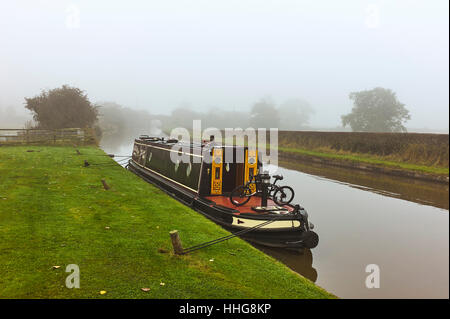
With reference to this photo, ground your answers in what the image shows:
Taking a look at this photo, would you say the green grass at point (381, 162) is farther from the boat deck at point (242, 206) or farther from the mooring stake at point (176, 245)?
the mooring stake at point (176, 245)

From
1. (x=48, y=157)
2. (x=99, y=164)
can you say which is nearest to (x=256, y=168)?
(x=99, y=164)

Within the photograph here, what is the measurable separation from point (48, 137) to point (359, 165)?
82.8 feet

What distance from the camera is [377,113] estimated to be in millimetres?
53969

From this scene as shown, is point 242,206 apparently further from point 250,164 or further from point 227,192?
point 250,164

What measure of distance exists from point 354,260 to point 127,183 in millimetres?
8708

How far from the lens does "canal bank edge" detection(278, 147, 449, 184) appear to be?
1822cm

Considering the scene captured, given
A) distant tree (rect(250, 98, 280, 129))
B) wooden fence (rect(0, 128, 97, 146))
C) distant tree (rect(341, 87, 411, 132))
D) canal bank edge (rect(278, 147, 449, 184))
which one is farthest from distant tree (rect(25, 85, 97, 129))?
distant tree (rect(250, 98, 280, 129))

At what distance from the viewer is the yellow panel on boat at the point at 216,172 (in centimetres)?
962

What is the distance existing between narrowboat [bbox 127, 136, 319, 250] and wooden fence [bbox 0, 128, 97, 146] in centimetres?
1574

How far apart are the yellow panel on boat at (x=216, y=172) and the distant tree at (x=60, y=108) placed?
88.6 ft

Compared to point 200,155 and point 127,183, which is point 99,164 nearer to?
point 127,183

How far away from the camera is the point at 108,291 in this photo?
4.46 metres

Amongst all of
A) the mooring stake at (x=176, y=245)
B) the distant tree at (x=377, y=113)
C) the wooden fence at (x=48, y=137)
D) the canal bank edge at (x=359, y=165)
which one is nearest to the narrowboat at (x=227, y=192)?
the mooring stake at (x=176, y=245)

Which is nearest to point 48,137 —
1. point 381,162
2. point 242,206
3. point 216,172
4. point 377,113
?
point 216,172
